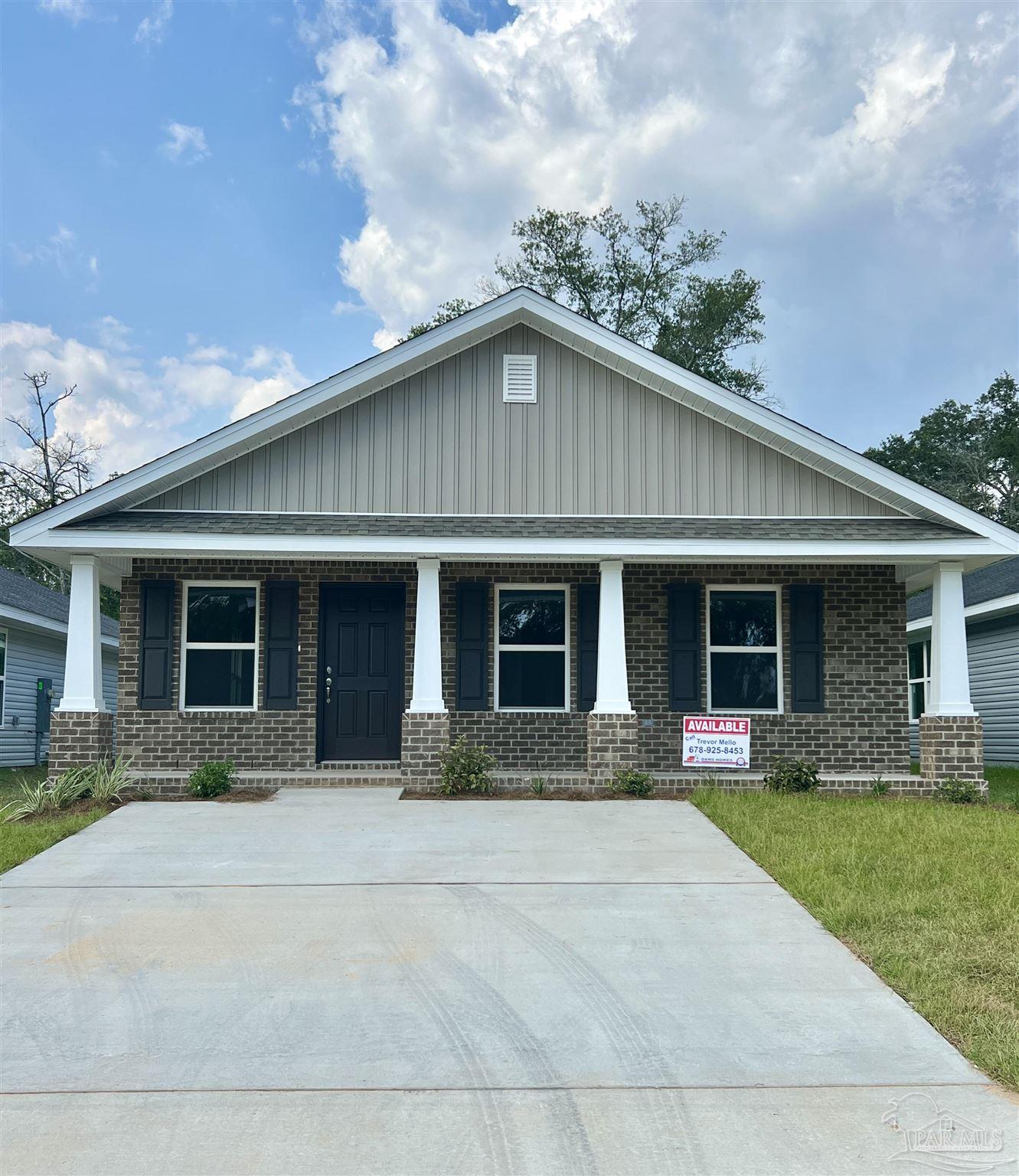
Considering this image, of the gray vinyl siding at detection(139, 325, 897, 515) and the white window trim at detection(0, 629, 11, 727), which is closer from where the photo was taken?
the gray vinyl siding at detection(139, 325, 897, 515)

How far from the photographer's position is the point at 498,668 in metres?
13.6

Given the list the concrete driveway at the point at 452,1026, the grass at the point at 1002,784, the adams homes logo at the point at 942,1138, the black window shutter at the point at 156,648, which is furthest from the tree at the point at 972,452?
the adams homes logo at the point at 942,1138

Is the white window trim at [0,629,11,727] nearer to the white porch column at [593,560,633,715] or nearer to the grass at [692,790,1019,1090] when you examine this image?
the white porch column at [593,560,633,715]

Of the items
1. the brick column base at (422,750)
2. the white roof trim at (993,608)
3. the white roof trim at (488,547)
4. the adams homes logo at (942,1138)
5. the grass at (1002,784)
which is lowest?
the adams homes logo at (942,1138)

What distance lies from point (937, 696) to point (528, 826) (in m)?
5.70

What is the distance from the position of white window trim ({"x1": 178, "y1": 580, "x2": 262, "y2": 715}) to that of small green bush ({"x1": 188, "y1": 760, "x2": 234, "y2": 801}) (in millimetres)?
1413

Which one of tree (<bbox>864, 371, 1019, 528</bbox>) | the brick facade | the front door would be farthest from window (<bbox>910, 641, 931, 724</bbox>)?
tree (<bbox>864, 371, 1019, 528</bbox>)

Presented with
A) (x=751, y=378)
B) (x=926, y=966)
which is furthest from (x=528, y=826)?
(x=751, y=378)

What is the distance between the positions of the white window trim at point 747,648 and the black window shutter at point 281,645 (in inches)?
206

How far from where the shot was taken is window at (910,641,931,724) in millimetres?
21031

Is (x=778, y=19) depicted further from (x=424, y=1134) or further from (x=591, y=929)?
(x=424, y=1134)

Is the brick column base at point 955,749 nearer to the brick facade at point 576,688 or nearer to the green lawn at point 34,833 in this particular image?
the brick facade at point 576,688

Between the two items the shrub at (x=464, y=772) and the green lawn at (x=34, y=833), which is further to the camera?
the shrub at (x=464, y=772)

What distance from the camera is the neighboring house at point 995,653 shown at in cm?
1795
